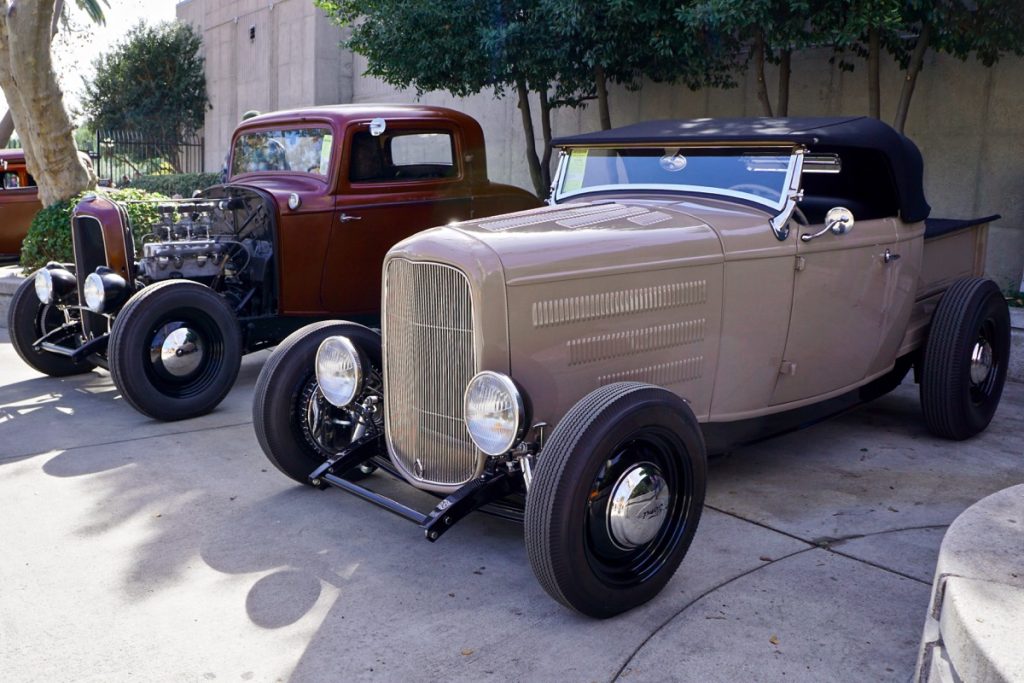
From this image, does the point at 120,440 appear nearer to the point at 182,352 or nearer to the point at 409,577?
the point at 182,352

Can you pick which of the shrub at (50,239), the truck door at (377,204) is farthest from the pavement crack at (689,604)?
the shrub at (50,239)

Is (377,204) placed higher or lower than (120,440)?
higher

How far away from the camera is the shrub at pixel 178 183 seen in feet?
60.0

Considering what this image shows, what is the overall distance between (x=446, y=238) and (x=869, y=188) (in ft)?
8.60

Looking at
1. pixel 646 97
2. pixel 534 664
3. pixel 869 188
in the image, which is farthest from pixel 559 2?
pixel 534 664

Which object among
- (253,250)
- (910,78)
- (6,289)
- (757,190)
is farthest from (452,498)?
(6,289)

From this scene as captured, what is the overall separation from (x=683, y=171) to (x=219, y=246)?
3.37 m

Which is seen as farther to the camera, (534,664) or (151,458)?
(151,458)

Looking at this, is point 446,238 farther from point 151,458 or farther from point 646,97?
point 646,97

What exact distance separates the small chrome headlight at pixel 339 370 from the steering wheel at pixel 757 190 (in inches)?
75.7

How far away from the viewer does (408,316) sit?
3.73m

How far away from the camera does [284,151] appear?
700 centimetres

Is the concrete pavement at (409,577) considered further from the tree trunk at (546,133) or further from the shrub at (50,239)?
the tree trunk at (546,133)

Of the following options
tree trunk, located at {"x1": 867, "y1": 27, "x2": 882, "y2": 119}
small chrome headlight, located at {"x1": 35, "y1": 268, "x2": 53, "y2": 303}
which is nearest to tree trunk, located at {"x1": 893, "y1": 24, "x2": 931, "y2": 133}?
tree trunk, located at {"x1": 867, "y1": 27, "x2": 882, "y2": 119}
